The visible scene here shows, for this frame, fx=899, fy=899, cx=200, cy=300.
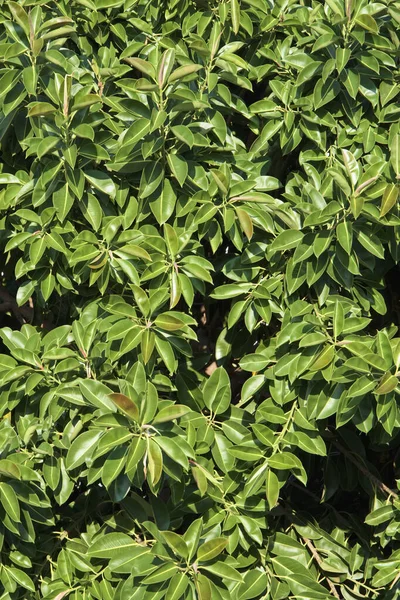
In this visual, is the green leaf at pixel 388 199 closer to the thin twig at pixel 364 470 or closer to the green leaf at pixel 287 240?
the green leaf at pixel 287 240

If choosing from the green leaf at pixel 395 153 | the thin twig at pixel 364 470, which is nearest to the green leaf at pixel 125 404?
the green leaf at pixel 395 153

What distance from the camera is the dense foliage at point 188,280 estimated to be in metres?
2.53

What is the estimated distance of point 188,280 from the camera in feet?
8.62

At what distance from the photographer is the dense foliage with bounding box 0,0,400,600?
8.29 ft

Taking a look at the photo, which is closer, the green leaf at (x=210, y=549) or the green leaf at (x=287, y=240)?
the green leaf at (x=210, y=549)

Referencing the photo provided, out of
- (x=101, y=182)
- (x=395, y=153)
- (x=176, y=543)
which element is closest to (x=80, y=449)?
(x=176, y=543)

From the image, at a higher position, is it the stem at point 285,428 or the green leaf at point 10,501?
the stem at point 285,428

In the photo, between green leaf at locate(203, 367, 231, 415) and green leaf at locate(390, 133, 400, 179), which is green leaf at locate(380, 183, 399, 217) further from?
green leaf at locate(203, 367, 231, 415)

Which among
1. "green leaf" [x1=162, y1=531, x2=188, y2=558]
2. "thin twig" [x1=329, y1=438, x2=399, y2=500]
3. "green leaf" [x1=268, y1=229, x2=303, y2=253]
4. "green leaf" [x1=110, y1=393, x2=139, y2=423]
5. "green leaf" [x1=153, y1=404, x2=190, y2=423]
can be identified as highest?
"green leaf" [x1=268, y1=229, x2=303, y2=253]

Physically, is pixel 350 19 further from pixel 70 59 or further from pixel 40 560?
pixel 40 560

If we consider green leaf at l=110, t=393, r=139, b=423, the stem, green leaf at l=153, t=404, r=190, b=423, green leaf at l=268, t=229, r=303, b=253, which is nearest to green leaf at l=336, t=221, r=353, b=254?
green leaf at l=268, t=229, r=303, b=253

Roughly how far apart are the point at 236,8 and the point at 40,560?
6.32 ft

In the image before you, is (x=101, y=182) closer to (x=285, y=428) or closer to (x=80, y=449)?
(x=80, y=449)

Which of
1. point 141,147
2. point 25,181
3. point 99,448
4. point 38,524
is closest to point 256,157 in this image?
point 141,147
